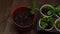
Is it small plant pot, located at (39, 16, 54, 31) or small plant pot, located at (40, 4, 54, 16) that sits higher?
small plant pot, located at (40, 4, 54, 16)

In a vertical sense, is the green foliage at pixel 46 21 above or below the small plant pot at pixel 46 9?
below

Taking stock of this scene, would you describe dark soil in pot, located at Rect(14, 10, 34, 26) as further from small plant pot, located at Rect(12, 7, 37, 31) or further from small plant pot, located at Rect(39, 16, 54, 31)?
small plant pot, located at Rect(39, 16, 54, 31)

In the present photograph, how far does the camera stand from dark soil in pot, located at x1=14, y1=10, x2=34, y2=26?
1.59m

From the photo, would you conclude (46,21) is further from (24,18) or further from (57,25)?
(24,18)

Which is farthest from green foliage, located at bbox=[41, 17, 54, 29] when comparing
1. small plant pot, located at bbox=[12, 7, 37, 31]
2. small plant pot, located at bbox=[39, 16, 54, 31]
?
small plant pot, located at bbox=[12, 7, 37, 31]

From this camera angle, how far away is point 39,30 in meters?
1.51

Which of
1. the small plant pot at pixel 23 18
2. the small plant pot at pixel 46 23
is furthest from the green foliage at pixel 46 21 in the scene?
the small plant pot at pixel 23 18

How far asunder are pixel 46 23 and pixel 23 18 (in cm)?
22

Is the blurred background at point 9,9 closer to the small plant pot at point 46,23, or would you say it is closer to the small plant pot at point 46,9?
the small plant pot at point 46,9

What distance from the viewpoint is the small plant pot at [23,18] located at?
5.18ft

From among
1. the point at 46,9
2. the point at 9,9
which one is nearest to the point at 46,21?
the point at 46,9

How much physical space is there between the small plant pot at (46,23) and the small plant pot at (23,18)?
3.8 inches

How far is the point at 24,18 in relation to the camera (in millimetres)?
1604

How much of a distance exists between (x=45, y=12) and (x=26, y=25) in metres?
0.20
